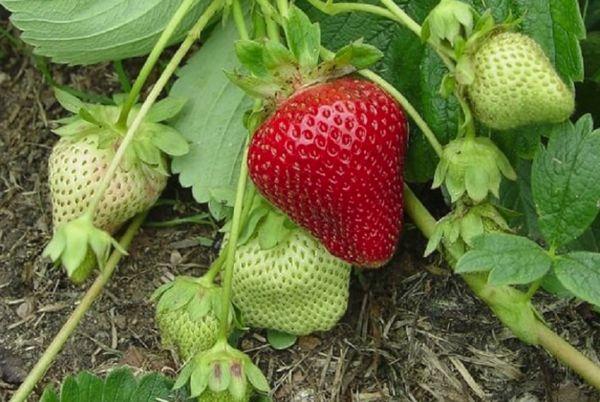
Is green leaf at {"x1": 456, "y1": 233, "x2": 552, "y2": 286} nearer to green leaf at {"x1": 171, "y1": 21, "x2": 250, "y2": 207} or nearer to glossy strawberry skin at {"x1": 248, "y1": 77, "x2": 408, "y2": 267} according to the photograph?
glossy strawberry skin at {"x1": 248, "y1": 77, "x2": 408, "y2": 267}

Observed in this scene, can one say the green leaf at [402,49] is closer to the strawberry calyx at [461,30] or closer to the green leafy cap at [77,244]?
the strawberry calyx at [461,30]

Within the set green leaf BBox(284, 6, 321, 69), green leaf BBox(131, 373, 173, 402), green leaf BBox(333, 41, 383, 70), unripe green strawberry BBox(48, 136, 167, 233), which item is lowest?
green leaf BBox(131, 373, 173, 402)

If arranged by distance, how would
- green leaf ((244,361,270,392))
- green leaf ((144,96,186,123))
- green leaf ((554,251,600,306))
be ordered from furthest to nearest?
green leaf ((144,96,186,123)), green leaf ((244,361,270,392)), green leaf ((554,251,600,306))

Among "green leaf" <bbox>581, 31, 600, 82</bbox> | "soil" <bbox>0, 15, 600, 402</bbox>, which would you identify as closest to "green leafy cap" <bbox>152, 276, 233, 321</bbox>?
"soil" <bbox>0, 15, 600, 402</bbox>

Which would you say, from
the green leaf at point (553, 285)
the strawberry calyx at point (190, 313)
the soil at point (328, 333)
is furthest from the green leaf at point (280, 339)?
the green leaf at point (553, 285)

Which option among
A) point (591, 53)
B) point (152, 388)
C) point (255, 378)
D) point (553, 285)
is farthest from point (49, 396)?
point (591, 53)

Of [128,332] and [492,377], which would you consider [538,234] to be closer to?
[492,377]

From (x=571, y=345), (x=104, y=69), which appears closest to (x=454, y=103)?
(x=571, y=345)
